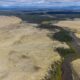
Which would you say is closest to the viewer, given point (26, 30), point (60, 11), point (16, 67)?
point (16, 67)

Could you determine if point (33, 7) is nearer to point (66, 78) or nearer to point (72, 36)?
Result: point (72, 36)

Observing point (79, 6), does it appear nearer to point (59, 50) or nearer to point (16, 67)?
point (59, 50)

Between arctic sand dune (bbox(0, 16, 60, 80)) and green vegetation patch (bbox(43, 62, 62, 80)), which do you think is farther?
arctic sand dune (bbox(0, 16, 60, 80))

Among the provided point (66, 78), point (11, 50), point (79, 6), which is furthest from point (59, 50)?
point (79, 6)

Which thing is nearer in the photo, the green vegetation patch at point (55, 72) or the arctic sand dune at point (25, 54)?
the green vegetation patch at point (55, 72)

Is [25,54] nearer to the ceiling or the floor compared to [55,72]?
nearer to the ceiling

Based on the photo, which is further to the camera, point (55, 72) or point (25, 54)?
point (25, 54)

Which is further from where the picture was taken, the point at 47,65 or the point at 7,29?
the point at 7,29

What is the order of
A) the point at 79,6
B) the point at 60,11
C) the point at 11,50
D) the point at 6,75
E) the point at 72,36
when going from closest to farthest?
1. the point at 6,75
2. the point at 11,50
3. the point at 72,36
4. the point at 60,11
5. the point at 79,6
